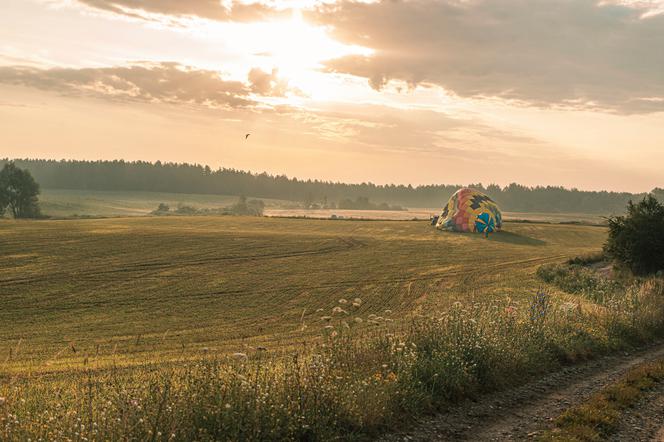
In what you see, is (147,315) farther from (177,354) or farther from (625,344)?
(625,344)

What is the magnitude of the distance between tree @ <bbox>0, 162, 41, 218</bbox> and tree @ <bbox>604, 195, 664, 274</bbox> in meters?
111

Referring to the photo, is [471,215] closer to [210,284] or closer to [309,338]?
[210,284]

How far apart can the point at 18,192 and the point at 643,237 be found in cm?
11348

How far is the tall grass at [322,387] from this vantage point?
759cm

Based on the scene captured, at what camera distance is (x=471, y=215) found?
7631 centimetres

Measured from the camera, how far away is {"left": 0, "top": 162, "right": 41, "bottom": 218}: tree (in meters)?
108

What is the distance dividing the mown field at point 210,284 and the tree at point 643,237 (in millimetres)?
6474

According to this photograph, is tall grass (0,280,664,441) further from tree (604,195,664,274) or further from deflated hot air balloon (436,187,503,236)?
deflated hot air balloon (436,187,503,236)

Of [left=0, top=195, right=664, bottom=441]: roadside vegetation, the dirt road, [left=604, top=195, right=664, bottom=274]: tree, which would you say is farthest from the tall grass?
[left=604, top=195, right=664, bottom=274]: tree

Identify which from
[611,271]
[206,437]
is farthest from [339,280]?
[206,437]

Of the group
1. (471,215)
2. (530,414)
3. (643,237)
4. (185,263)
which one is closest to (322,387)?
(530,414)

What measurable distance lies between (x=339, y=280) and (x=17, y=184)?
314 feet

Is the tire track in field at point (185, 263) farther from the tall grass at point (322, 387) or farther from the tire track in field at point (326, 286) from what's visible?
the tall grass at point (322, 387)

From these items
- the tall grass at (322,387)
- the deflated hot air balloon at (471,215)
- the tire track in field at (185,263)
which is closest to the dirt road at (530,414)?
the tall grass at (322,387)
